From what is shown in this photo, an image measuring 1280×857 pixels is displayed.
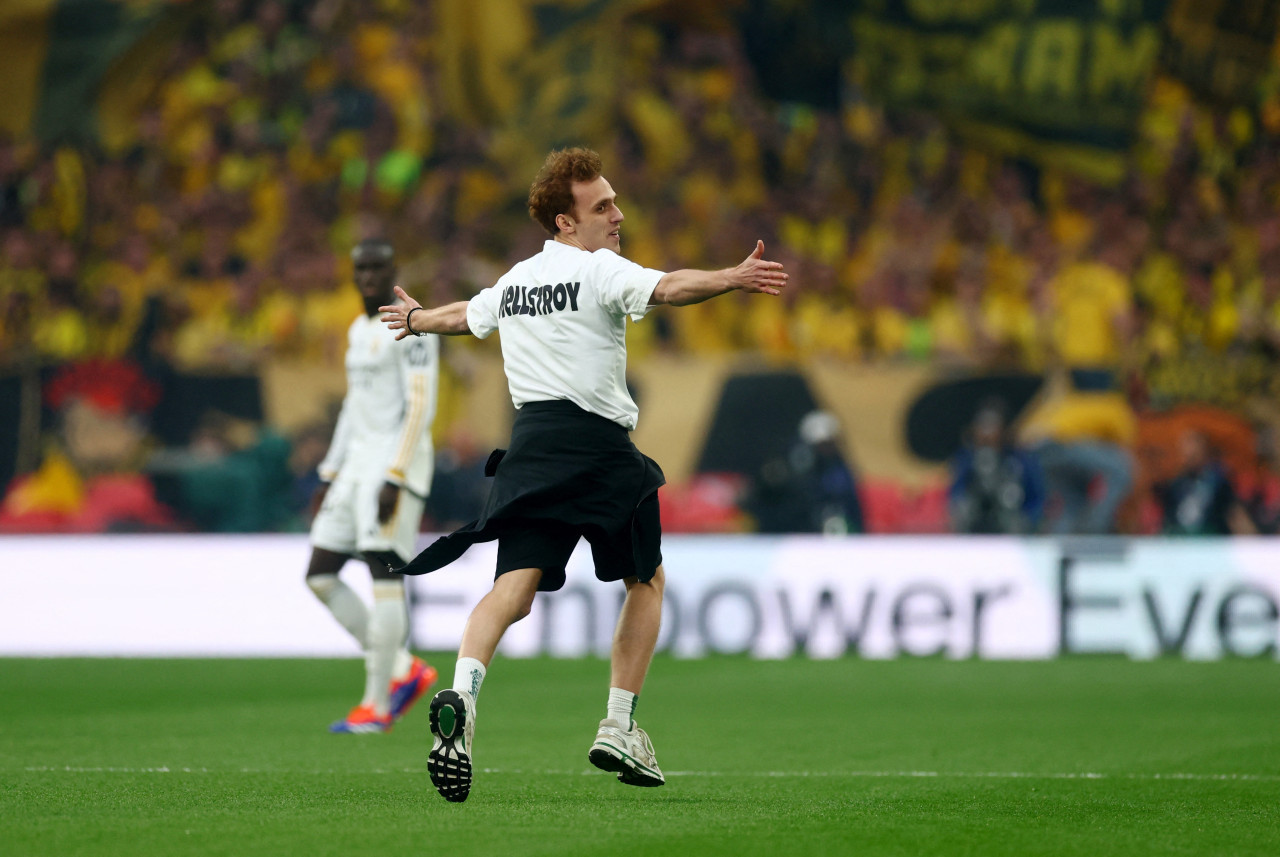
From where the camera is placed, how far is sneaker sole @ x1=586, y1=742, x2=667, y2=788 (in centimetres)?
518

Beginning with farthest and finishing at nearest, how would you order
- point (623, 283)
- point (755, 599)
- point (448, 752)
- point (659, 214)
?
point (659, 214)
point (755, 599)
point (623, 283)
point (448, 752)

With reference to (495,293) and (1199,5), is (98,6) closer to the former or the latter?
(1199,5)

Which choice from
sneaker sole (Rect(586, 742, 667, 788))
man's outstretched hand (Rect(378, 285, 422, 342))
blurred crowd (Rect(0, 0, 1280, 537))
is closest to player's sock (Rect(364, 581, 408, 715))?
man's outstretched hand (Rect(378, 285, 422, 342))

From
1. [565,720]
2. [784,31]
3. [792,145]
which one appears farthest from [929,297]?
[565,720]

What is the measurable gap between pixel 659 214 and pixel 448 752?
46.3 ft

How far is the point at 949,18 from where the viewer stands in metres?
19.3

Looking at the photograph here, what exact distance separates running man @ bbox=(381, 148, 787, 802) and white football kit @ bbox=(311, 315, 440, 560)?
2295 mm

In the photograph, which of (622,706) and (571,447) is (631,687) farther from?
(571,447)

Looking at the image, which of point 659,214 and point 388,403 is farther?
point 659,214

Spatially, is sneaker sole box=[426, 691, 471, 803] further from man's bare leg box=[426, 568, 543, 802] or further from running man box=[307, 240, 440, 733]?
running man box=[307, 240, 440, 733]

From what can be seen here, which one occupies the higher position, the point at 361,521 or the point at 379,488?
the point at 379,488

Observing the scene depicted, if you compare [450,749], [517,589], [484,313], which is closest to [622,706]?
[517,589]

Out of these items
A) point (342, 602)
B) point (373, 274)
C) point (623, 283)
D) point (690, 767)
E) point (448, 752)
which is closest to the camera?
point (448, 752)

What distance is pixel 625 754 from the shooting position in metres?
5.23
